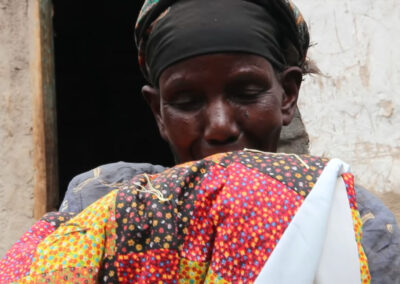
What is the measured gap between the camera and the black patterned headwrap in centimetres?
128

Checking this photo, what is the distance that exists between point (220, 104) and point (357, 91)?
81.7 inches

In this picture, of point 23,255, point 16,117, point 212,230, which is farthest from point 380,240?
point 16,117

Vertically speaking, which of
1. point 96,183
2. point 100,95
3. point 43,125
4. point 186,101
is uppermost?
Answer: point 186,101

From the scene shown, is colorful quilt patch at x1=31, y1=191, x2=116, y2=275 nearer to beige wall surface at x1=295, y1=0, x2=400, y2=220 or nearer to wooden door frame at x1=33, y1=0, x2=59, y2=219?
wooden door frame at x1=33, y1=0, x2=59, y2=219

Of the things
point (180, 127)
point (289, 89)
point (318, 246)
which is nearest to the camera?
point (318, 246)

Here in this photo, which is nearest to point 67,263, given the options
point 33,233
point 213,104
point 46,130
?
point 33,233

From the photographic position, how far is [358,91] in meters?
3.14

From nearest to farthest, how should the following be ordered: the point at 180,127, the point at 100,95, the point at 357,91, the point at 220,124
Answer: the point at 220,124 < the point at 180,127 < the point at 357,91 < the point at 100,95

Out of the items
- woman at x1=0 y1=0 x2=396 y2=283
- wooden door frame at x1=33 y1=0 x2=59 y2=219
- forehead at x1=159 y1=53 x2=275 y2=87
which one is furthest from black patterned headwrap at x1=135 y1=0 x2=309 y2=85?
wooden door frame at x1=33 y1=0 x2=59 y2=219

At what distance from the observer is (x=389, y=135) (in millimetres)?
3168

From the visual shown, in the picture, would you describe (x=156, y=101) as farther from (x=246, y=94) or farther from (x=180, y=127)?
(x=246, y=94)

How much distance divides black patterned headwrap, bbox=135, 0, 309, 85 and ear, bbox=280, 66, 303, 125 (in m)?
0.03

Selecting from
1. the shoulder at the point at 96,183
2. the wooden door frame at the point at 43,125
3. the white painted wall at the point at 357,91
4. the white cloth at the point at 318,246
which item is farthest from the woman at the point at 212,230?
the white painted wall at the point at 357,91

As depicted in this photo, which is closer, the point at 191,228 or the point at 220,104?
the point at 191,228
